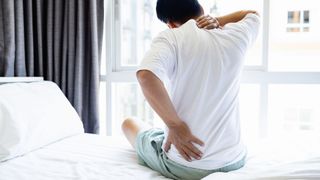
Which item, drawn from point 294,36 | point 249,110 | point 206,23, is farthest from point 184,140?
point 294,36

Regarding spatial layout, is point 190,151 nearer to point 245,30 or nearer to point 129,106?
point 245,30

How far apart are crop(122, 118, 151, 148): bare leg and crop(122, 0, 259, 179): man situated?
31 centimetres

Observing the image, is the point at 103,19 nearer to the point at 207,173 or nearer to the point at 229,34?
the point at 229,34

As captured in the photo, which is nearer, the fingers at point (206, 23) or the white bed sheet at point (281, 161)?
the white bed sheet at point (281, 161)

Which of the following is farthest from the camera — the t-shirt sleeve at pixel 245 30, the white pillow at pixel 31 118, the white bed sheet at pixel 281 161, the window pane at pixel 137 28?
the window pane at pixel 137 28

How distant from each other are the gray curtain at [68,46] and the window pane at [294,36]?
1.18 metres

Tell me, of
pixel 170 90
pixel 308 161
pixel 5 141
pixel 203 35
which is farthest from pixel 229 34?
pixel 5 141

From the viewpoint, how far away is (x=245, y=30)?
1135 mm

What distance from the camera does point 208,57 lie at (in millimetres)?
1013

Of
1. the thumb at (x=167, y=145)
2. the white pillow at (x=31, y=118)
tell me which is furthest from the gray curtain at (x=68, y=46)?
the thumb at (x=167, y=145)

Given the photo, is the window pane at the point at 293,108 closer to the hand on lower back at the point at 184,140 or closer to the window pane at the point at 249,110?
the window pane at the point at 249,110

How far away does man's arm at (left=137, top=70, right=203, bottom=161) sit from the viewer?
0.93 m

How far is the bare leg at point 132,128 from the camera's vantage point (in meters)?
1.50

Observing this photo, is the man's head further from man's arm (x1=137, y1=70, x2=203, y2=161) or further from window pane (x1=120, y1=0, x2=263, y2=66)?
window pane (x1=120, y1=0, x2=263, y2=66)
